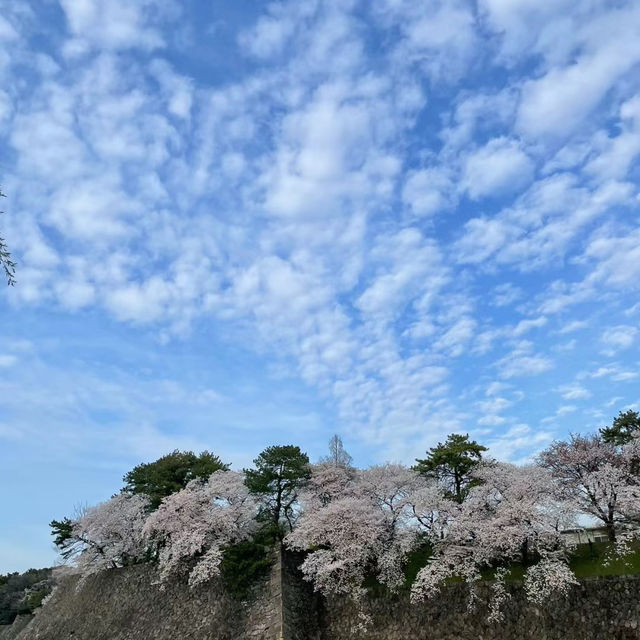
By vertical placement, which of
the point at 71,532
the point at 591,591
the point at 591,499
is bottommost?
the point at 591,591

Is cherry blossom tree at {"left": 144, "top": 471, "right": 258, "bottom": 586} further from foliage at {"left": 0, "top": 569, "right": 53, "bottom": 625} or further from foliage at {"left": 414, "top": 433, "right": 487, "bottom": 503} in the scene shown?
foliage at {"left": 0, "top": 569, "right": 53, "bottom": 625}

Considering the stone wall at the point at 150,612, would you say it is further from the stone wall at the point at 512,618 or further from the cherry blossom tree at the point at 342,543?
the stone wall at the point at 512,618

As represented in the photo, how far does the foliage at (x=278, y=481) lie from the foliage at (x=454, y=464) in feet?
23.8

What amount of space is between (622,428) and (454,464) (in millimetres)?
10948

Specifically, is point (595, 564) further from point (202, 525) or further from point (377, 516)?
point (202, 525)

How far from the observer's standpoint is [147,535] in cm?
3198

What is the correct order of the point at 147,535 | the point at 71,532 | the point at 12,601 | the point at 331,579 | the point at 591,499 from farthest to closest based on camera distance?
the point at 12,601
the point at 71,532
the point at 147,535
the point at 331,579
the point at 591,499

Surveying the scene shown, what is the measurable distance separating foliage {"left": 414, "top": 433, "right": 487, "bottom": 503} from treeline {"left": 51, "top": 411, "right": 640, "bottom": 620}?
6 centimetres

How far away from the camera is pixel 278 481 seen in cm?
3091

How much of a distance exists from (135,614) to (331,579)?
12.4 metres

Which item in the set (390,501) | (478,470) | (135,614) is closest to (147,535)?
(135,614)

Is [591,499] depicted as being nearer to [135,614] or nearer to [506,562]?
[506,562]

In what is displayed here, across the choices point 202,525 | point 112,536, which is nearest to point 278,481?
point 202,525

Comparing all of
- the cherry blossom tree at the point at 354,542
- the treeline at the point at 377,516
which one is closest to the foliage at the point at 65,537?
the treeline at the point at 377,516
